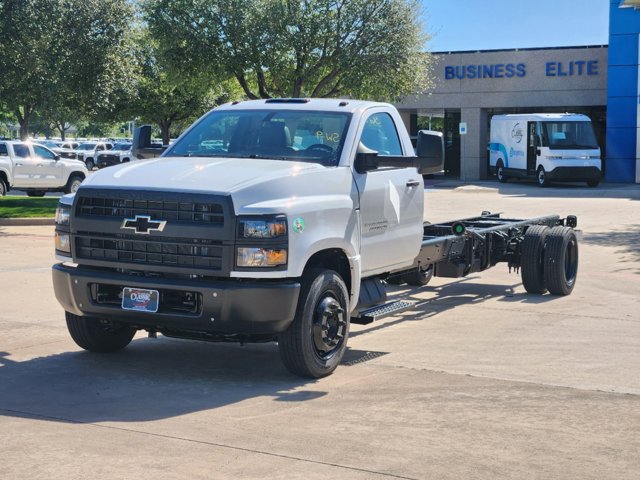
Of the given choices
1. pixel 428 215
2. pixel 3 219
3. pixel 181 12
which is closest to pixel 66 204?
pixel 3 219

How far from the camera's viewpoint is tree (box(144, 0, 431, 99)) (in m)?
32.6

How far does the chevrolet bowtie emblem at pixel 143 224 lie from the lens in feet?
23.7

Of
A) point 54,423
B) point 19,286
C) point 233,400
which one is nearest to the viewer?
point 54,423

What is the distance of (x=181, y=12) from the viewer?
108ft

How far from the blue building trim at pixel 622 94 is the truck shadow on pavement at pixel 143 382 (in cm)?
3456

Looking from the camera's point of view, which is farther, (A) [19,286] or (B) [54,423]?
(A) [19,286]

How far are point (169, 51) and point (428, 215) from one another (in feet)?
42.7

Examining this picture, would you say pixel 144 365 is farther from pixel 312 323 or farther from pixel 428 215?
pixel 428 215

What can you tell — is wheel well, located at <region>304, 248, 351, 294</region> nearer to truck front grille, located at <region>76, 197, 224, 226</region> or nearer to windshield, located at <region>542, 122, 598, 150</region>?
truck front grille, located at <region>76, 197, 224, 226</region>

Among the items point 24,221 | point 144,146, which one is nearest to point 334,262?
point 144,146

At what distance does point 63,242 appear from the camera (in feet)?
25.4

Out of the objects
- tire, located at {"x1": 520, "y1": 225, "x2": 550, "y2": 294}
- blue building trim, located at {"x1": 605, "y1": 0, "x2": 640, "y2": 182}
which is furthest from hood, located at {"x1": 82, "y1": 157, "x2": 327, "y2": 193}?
blue building trim, located at {"x1": 605, "y1": 0, "x2": 640, "y2": 182}

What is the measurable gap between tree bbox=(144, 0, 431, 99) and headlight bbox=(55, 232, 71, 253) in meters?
25.5

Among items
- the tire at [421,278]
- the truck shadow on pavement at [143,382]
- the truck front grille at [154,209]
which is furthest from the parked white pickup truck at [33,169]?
the truck front grille at [154,209]
